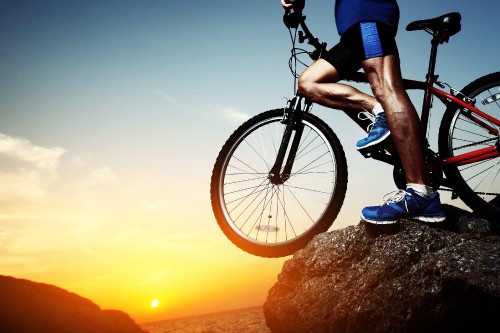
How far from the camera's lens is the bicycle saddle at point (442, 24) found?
2.94 m

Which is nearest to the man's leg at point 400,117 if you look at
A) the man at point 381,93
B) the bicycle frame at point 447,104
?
the man at point 381,93

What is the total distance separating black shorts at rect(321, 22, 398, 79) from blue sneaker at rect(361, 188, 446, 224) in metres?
1.13

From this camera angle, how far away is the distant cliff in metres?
6.34

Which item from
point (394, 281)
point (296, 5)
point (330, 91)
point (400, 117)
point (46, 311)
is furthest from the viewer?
point (46, 311)

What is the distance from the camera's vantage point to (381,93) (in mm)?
2312

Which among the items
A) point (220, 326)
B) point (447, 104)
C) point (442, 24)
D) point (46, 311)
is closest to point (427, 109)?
point (447, 104)

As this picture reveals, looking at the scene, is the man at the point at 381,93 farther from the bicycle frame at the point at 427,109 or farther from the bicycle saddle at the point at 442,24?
the bicycle saddle at the point at 442,24

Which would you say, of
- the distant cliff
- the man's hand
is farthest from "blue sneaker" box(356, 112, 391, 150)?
the distant cliff

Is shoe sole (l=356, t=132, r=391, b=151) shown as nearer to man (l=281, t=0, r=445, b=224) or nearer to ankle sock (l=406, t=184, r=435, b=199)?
man (l=281, t=0, r=445, b=224)

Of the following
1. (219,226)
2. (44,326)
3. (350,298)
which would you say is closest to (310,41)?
(219,226)

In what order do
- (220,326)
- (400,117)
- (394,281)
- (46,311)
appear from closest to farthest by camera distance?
1. (394,281)
2. (400,117)
3. (46,311)
4. (220,326)

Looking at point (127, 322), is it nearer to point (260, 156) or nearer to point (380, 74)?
point (260, 156)

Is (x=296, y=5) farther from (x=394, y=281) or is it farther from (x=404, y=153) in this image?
(x=394, y=281)

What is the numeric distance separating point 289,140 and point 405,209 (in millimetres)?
1294
